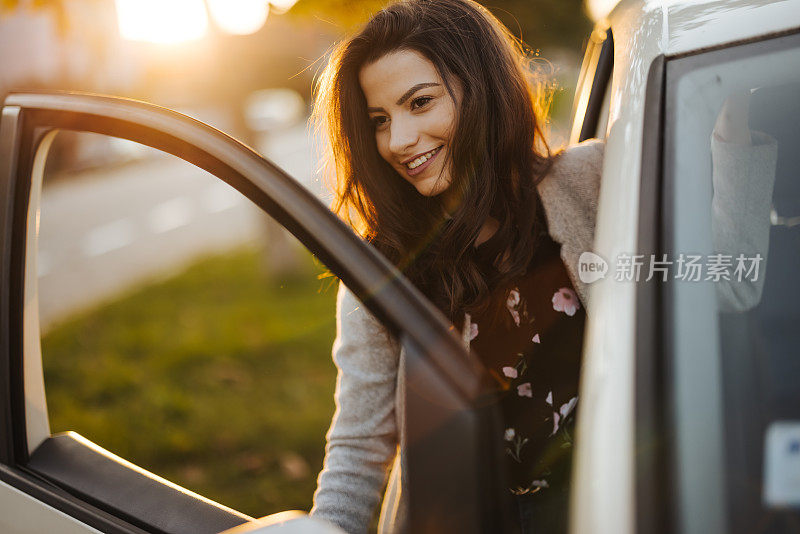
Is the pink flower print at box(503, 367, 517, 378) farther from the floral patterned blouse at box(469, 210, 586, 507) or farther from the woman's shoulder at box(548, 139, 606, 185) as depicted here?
the woman's shoulder at box(548, 139, 606, 185)

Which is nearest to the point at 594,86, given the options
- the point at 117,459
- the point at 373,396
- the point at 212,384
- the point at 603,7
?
the point at 603,7

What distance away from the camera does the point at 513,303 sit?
164 centimetres

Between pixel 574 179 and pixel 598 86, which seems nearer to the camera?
pixel 574 179

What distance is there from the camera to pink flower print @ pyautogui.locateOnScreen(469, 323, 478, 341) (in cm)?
162

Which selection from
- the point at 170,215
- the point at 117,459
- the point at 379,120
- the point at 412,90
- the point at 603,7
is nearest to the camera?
the point at 117,459

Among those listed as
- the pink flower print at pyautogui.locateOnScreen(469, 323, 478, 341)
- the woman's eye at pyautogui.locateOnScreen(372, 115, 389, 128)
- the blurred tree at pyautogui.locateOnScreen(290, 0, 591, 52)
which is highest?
the blurred tree at pyautogui.locateOnScreen(290, 0, 591, 52)

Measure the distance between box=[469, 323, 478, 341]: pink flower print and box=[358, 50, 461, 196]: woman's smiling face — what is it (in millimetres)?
357

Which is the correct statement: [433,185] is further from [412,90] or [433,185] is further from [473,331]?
[473,331]

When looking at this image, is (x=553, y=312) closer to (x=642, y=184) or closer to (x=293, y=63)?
(x=642, y=184)

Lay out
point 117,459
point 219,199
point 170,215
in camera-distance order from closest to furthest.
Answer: point 117,459 → point 170,215 → point 219,199

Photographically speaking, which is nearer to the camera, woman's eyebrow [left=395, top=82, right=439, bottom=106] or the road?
woman's eyebrow [left=395, top=82, right=439, bottom=106]

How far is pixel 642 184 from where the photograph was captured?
1.08 metres

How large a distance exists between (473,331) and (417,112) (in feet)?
1.81

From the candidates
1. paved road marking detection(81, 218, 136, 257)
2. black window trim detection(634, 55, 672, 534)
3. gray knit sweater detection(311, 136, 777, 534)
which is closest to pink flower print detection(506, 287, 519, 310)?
gray knit sweater detection(311, 136, 777, 534)
